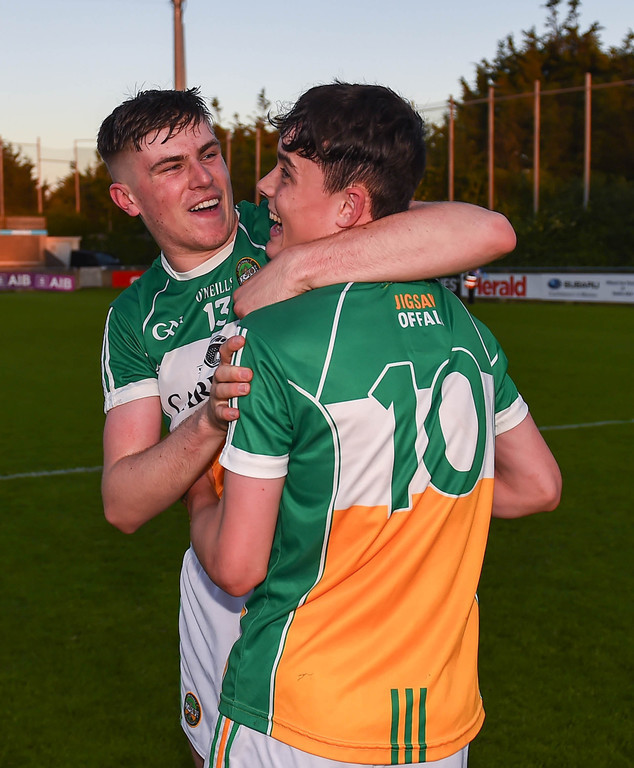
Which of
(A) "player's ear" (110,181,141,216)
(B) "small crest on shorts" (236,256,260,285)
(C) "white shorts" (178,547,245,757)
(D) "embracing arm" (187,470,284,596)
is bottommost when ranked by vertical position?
(C) "white shorts" (178,547,245,757)

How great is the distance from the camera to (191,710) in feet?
8.57

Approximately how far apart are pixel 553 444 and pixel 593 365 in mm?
6030

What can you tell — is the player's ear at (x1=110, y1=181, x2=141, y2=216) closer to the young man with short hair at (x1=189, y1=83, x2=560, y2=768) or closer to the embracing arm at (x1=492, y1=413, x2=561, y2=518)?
the young man with short hair at (x1=189, y1=83, x2=560, y2=768)

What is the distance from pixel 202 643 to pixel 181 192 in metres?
1.29

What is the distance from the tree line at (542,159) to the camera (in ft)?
121

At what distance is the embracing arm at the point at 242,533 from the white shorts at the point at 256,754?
0.90ft

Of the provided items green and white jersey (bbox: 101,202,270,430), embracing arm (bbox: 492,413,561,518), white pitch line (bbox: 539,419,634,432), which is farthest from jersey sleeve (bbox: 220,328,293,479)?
white pitch line (bbox: 539,419,634,432)

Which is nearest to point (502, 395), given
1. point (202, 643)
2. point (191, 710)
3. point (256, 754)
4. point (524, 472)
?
point (524, 472)

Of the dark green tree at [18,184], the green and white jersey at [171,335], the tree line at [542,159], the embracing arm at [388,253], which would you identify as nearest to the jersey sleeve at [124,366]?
the green and white jersey at [171,335]

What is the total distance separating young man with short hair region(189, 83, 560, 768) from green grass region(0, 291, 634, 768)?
84.5 inches

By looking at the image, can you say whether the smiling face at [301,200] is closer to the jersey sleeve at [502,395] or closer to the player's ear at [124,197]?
the jersey sleeve at [502,395]

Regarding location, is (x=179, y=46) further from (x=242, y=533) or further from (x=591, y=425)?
(x=242, y=533)

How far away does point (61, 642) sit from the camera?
4.70 metres

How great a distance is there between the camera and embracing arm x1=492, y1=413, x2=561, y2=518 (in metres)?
2.14
